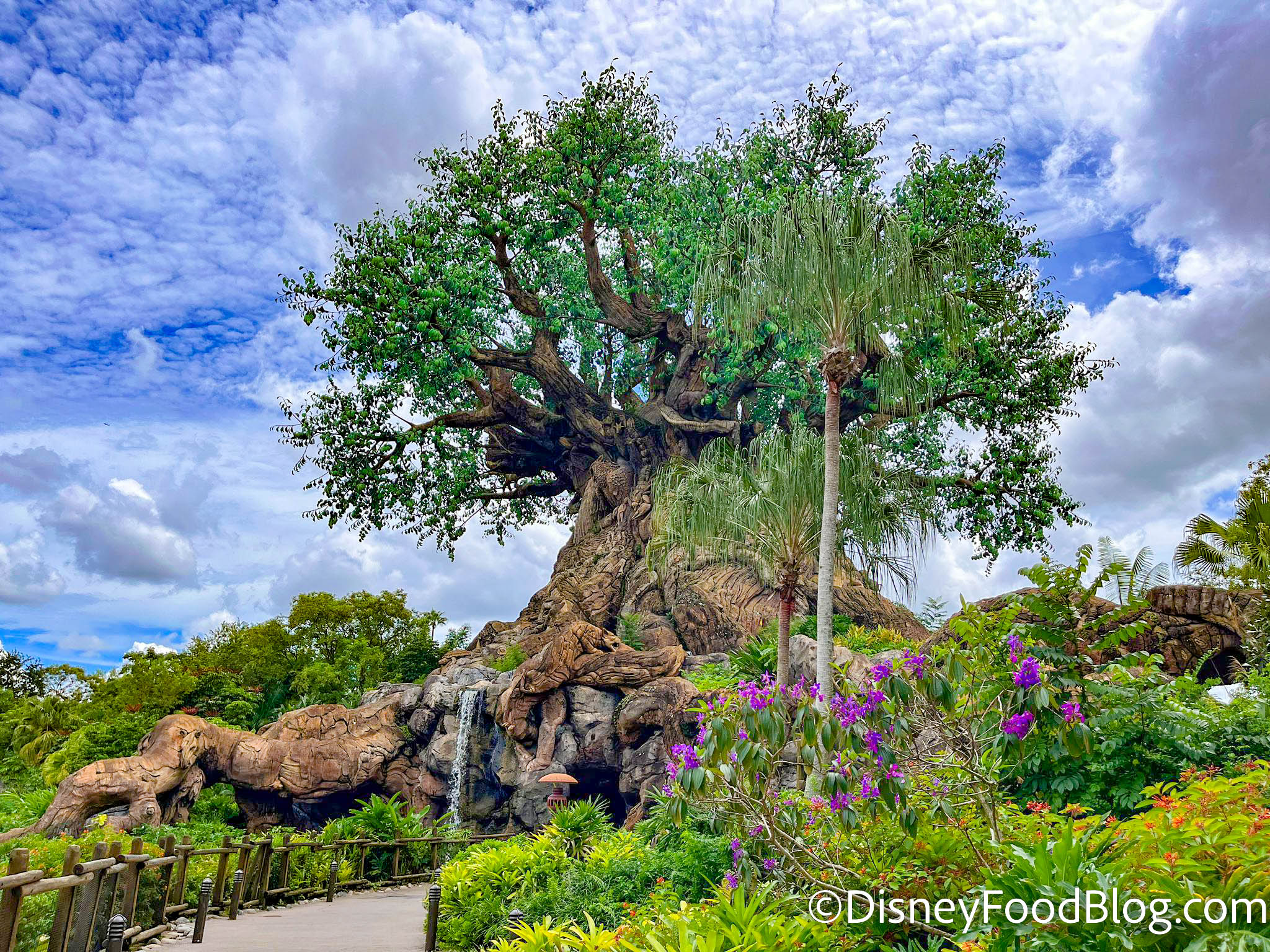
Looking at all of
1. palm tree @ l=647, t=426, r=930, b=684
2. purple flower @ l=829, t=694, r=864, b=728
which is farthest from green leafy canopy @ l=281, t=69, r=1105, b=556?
purple flower @ l=829, t=694, r=864, b=728

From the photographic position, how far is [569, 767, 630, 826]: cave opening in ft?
60.2

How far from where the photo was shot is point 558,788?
58.3 ft

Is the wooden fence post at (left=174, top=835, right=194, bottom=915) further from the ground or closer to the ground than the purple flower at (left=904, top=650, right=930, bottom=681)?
closer to the ground

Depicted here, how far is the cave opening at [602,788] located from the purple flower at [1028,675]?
14.3m

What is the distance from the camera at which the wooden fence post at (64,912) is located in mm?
7074

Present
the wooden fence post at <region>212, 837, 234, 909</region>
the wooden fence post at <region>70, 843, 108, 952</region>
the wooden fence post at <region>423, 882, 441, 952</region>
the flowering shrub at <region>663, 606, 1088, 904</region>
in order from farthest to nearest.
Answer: the wooden fence post at <region>212, 837, 234, 909</region>
the wooden fence post at <region>423, 882, 441, 952</region>
the wooden fence post at <region>70, 843, 108, 952</region>
the flowering shrub at <region>663, 606, 1088, 904</region>

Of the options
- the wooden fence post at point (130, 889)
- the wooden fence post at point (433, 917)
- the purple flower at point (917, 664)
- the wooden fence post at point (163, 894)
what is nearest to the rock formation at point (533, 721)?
the wooden fence post at point (433, 917)

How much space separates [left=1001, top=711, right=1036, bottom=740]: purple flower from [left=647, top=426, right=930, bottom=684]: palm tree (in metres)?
6.28

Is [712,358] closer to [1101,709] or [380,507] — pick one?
[380,507]

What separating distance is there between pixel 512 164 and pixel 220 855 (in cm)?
1867

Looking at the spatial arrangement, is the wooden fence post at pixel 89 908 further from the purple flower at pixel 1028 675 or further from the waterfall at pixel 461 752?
the waterfall at pixel 461 752

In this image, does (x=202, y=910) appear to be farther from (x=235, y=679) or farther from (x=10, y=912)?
(x=235, y=679)

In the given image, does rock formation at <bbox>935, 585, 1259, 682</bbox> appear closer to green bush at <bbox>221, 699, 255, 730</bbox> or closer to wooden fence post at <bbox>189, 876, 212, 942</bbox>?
wooden fence post at <bbox>189, 876, 212, 942</bbox>

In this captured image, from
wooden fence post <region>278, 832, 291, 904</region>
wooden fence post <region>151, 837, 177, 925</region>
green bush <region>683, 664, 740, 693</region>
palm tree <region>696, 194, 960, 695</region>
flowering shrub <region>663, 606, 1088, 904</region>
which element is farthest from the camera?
green bush <region>683, 664, 740, 693</region>
